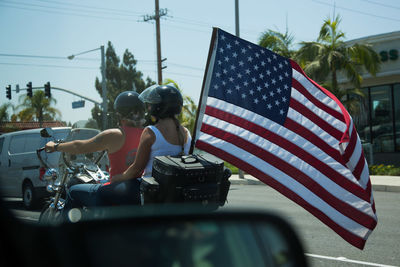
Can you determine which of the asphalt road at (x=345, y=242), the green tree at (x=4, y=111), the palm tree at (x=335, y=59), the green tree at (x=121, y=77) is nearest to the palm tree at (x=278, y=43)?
the palm tree at (x=335, y=59)

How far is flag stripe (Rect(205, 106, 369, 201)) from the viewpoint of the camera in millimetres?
4742

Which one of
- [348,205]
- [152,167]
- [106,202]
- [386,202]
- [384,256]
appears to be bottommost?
[386,202]

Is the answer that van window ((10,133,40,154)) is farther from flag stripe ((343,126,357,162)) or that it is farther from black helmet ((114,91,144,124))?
flag stripe ((343,126,357,162))

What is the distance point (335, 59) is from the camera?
806 inches

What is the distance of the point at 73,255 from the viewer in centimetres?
122

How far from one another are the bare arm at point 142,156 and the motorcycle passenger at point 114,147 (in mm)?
126

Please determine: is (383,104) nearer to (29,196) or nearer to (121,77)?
(29,196)

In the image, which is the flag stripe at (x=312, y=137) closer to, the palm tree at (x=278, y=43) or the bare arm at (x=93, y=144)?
the bare arm at (x=93, y=144)

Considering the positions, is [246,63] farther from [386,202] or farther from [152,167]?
[386,202]

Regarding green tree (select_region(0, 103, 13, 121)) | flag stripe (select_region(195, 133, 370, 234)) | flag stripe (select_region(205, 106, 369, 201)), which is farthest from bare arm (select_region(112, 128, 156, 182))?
green tree (select_region(0, 103, 13, 121))

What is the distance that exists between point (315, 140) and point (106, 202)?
7.91 ft

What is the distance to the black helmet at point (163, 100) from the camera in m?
3.77

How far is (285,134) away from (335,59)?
16.6 meters

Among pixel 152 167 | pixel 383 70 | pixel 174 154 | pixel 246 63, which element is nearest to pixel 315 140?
pixel 246 63
